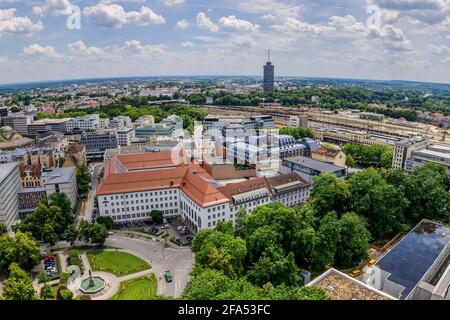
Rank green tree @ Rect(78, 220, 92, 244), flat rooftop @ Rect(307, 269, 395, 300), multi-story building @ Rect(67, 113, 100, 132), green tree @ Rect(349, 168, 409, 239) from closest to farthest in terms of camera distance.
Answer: flat rooftop @ Rect(307, 269, 395, 300) → green tree @ Rect(78, 220, 92, 244) → green tree @ Rect(349, 168, 409, 239) → multi-story building @ Rect(67, 113, 100, 132)

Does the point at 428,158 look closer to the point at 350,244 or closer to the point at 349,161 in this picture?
the point at 349,161

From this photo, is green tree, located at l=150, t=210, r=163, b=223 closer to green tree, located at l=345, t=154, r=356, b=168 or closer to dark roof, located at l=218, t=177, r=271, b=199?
dark roof, located at l=218, t=177, r=271, b=199

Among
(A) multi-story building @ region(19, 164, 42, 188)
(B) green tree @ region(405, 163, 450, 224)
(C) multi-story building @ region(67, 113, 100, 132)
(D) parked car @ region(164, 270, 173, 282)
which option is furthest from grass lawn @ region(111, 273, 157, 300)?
(C) multi-story building @ region(67, 113, 100, 132)

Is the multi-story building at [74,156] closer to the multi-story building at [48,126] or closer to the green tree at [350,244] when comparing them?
the multi-story building at [48,126]

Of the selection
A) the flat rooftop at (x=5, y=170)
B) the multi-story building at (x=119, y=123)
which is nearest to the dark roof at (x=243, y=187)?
the flat rooftop at (x=5, y=170)

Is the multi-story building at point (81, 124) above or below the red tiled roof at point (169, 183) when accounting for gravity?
above
